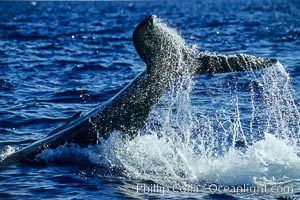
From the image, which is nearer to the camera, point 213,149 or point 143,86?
point 143,86

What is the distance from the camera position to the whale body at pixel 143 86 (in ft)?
27.7

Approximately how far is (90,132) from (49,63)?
12.2m

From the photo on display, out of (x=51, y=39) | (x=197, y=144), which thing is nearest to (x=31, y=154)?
(x=197, y=144)

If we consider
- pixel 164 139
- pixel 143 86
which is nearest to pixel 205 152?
pixel 164 139

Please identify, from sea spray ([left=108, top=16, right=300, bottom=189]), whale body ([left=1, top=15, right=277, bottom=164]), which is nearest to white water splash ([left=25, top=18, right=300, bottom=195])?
sea spray ([left=108, top=16, right=300, bottom=189])

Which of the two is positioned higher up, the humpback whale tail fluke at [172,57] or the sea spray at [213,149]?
the humpback whale tail fluke at [172,57]

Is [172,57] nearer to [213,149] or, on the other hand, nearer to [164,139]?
[164,139]

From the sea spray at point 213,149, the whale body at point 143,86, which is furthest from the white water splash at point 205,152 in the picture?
the whale body at point 143,86

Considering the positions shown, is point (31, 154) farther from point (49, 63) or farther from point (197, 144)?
point (49, 63)

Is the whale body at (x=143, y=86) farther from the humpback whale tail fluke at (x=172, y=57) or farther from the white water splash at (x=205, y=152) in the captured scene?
the white water splash at (x=205, y=152)

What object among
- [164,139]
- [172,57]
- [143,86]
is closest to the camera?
[172,57]

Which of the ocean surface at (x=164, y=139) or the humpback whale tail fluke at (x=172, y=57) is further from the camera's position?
the ocean surface at (x=164, y=139)

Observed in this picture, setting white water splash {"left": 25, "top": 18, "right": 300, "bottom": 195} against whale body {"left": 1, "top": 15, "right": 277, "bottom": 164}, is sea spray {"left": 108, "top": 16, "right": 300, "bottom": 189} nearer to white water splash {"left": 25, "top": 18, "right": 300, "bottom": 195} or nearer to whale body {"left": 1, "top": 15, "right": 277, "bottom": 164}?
white water splash {"left": 25, "top": 18, "right": 300, "bottom": 195}

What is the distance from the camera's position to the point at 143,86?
909 cm
